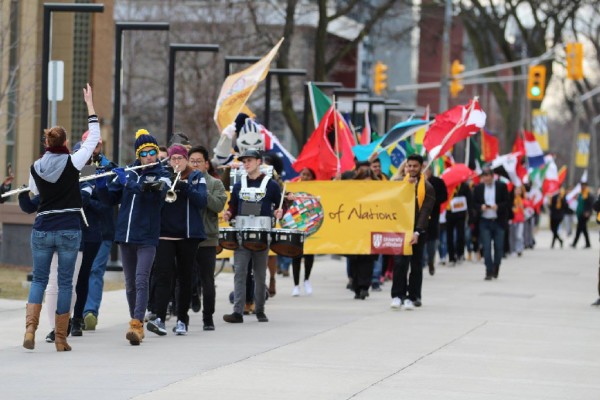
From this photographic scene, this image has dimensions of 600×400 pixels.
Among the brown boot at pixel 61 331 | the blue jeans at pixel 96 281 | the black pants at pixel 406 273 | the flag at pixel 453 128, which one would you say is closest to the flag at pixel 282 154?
the flag at pixel 453 128

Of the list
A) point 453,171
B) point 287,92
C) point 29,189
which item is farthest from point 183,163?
point 287,92

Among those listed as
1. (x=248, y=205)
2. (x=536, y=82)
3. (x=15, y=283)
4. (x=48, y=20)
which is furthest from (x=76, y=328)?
(x=536, y=82)

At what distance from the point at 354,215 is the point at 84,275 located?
22.8 feet

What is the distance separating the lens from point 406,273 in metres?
18.7

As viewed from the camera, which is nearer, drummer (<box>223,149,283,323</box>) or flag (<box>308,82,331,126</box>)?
drummer (<box>223,149,283,323</box>)

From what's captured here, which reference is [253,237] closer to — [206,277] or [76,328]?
[206,277]

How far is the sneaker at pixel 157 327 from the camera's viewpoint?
14.5 meters

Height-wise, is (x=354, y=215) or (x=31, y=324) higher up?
(x=354, y=215)

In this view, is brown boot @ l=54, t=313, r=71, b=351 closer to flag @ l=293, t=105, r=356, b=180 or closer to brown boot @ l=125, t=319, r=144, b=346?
brown boot @ l=125, t=319, r=144, b=346

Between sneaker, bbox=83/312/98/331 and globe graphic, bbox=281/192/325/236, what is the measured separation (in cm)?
386

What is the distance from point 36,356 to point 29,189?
1436 millimetres

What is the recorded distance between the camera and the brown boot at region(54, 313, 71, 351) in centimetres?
1298

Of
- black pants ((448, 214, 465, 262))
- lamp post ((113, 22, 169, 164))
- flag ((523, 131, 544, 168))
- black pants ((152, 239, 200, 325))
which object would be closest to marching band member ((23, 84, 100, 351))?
black pants ((152, 239, 200, 325))

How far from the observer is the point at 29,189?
1311 centimetres
